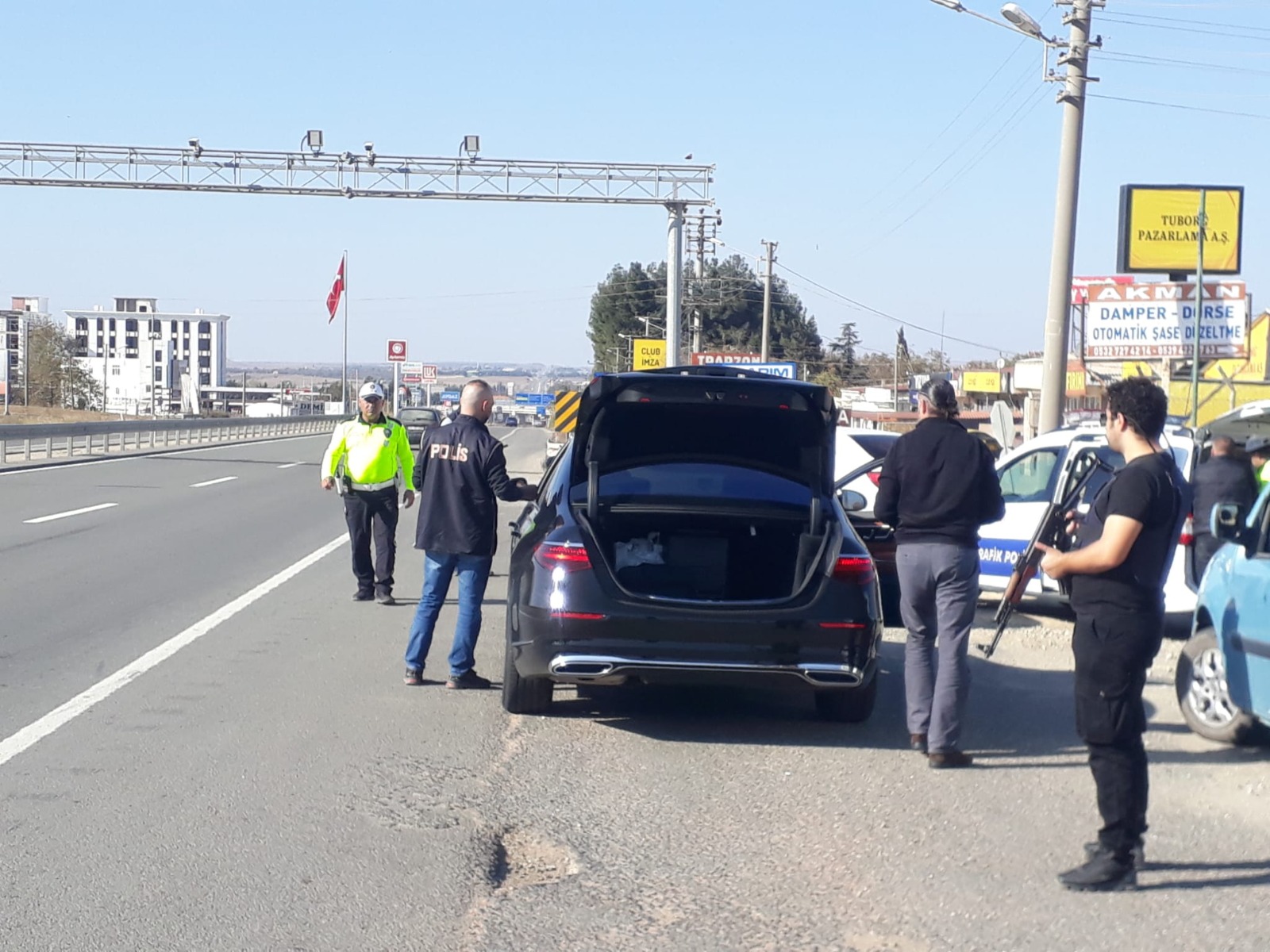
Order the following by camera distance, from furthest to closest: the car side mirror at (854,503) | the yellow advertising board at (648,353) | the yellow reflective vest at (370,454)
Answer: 1. the yellow advertising board at (648,353)
2. the yellow reflective vest at (370,454)
3. the car side mirror at (854,503)

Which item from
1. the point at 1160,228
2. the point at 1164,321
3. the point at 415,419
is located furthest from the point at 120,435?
the point at 1164,321

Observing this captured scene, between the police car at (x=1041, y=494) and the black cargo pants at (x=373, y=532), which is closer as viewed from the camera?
the police car at (x=1041, y=494)

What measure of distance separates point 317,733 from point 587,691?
71.4 inches

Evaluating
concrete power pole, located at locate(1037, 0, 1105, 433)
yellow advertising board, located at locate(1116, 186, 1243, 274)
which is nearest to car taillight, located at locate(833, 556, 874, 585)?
concrete power pole, located at locate(1037, 0, 1105, 433)

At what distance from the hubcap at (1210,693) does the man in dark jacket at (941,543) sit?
1.53 metres

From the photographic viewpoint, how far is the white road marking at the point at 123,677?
22.2ft

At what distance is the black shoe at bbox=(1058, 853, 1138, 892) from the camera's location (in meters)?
4.90

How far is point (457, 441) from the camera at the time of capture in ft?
26.9

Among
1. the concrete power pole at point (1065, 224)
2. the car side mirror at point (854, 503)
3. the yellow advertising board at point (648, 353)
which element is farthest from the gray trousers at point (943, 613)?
the yellow advertising board at point (648, 353)

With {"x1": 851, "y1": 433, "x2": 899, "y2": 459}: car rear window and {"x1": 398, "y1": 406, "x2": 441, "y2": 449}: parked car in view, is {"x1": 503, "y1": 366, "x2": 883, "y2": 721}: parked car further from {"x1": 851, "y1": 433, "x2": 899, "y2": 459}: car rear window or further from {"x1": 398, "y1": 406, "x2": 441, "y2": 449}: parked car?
{"x1": 398, "y1": 406, "x2": 441, "y2": 449}: parked car

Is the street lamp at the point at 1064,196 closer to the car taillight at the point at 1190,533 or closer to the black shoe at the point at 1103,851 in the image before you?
the car taillight at the point at 1190,533

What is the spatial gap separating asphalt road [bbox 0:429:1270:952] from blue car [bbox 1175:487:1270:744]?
0.20 m

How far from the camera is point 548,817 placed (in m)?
5.75

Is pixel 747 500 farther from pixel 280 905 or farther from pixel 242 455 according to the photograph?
pixel 242 455
